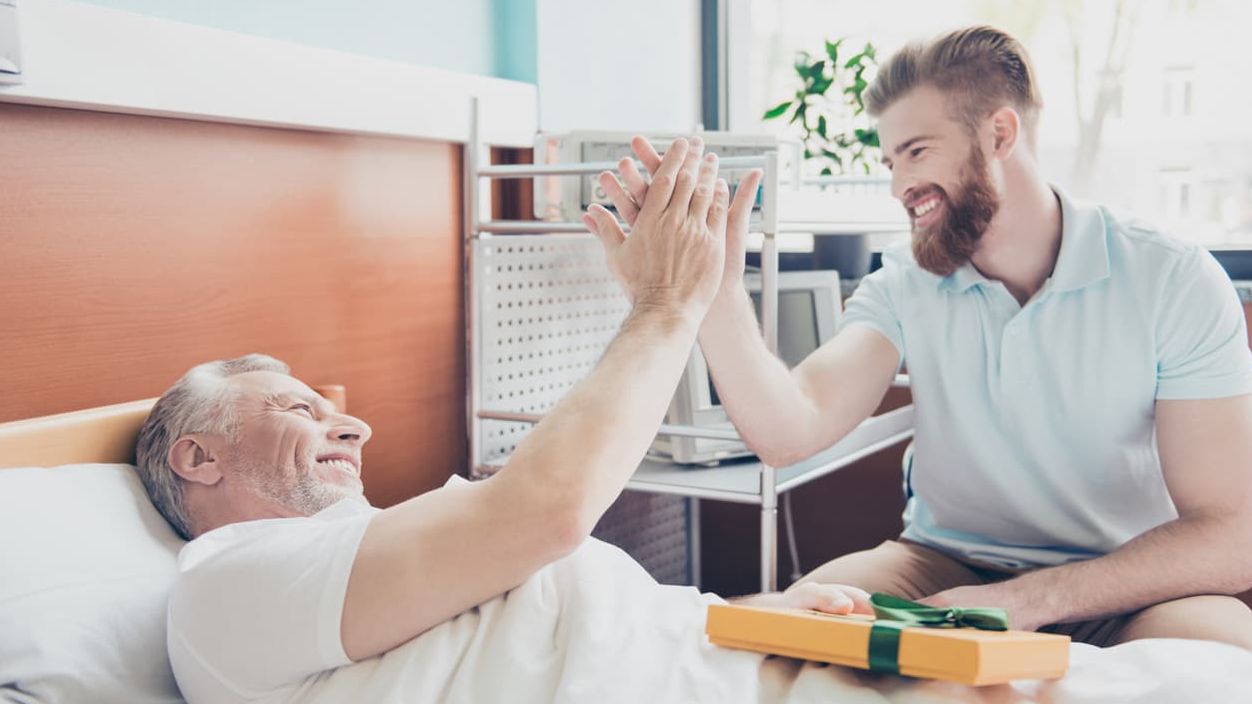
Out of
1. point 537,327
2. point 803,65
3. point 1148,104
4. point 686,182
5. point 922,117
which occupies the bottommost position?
point 537,327

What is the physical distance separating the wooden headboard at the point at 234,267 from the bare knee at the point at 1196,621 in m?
1.15

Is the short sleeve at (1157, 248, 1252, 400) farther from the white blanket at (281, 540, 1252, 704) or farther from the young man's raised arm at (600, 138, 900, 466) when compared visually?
the white blanket at (281, 540, 1252, 704)

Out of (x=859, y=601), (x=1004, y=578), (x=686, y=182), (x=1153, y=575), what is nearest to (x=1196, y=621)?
(x=1153, y=575)

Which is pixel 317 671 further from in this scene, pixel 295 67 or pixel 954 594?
pixel 295 67

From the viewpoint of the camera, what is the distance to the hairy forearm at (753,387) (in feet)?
5.16

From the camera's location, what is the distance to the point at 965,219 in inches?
65.1

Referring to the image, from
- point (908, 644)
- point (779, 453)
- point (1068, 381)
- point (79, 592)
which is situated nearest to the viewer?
point (908, 644)

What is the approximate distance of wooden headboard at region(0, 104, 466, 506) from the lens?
1.37 meters

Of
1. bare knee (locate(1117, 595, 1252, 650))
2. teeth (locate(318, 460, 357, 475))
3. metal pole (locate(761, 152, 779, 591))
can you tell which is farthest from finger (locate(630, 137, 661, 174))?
bare knee (locate(1117, 595, 1252, 650))

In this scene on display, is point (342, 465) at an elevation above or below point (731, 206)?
below

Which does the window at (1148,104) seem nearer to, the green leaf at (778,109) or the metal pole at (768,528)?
the green leaf at (778,109)

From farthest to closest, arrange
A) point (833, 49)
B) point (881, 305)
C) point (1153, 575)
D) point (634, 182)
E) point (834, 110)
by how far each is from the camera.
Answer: point (834, 110) < point (833, 49) < point (881, 305) < point (1153, 575) < point (634, 182)

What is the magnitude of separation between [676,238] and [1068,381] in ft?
2.22

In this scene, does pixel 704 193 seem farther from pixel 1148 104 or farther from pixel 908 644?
pixel 1148 104
